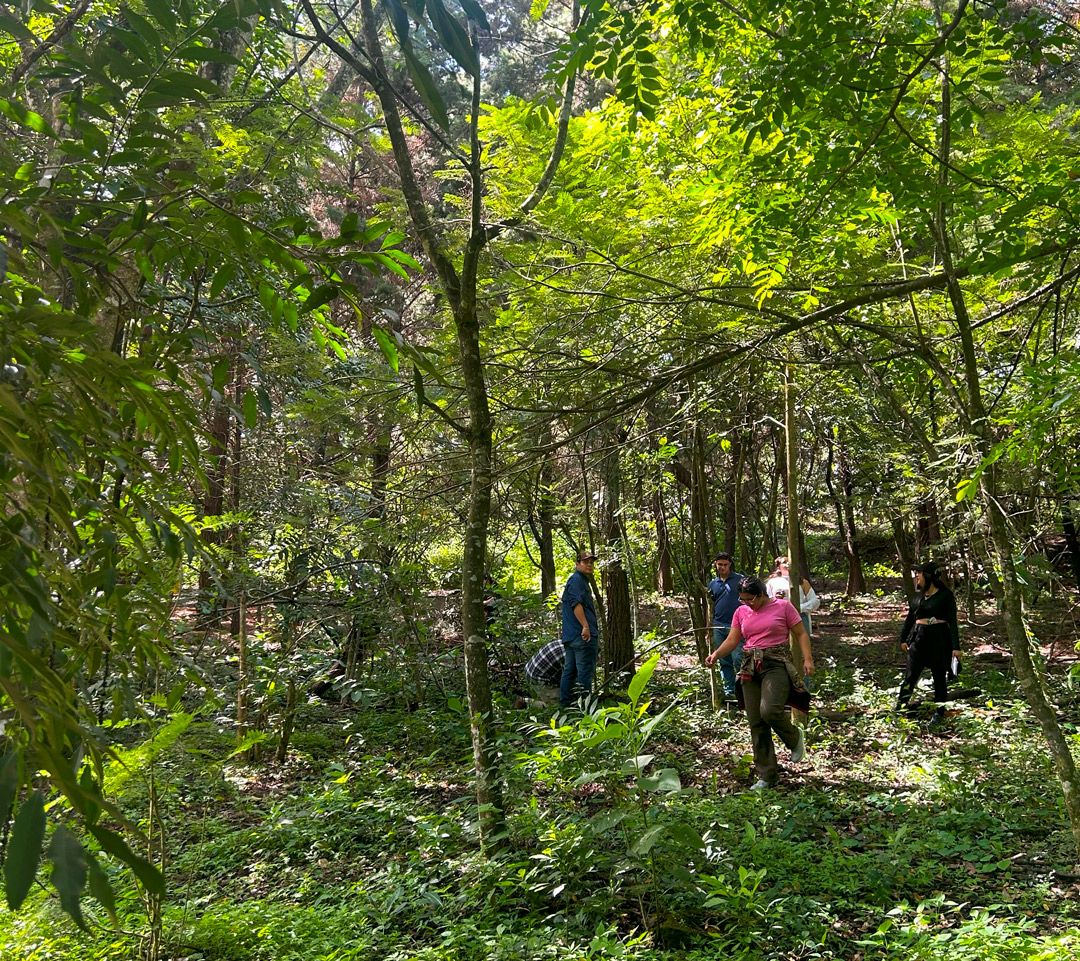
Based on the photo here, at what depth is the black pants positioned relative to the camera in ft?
27.2

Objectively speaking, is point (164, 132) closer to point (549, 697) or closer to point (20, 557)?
point (20, 557)

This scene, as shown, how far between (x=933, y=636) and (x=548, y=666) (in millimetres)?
4399

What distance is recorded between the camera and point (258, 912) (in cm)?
420

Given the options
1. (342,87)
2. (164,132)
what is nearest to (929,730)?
(164,132)

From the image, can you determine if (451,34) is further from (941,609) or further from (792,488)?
(941,609)

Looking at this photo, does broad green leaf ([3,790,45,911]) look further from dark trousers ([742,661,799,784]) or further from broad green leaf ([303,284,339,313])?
dark trousers ([742,661,799,784])

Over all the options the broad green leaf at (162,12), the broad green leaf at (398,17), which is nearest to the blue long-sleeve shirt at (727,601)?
the broad green leaf at (162,12)

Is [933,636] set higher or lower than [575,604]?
lower

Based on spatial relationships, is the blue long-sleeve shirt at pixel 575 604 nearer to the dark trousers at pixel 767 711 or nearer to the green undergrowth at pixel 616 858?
the green undergrowth at pixel 616 858

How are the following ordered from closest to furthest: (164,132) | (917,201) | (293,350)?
1. (164,132)
2. (917,201)
3. (293,350)

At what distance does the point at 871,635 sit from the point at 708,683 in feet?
17.9

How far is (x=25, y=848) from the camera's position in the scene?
0.78 meters

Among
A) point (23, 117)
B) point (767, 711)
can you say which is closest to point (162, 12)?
point (23, 117)

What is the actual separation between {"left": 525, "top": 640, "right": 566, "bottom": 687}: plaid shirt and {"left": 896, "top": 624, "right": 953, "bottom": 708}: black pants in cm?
387
